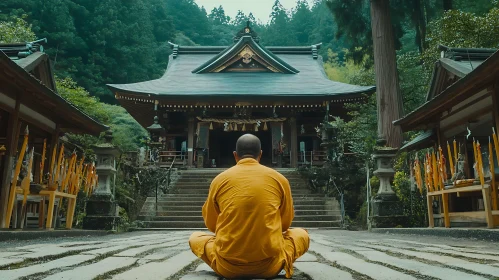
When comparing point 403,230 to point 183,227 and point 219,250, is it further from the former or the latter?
point 219,250

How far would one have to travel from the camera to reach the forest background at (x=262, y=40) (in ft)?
42.1

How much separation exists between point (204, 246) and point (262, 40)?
5033cm

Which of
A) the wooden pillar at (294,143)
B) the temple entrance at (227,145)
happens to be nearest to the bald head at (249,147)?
the wooden pillar at (294,143)

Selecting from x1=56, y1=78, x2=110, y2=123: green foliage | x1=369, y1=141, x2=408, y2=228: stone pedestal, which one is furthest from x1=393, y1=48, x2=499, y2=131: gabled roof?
x1=56, y1=78, x2=110, y2=123: green foliage

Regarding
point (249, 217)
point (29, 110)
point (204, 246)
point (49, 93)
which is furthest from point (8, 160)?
point (249, 217)

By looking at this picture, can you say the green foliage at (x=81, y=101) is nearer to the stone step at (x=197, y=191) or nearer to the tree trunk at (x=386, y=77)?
the stone step at (x=197, y=191)

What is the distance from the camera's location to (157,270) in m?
2.88

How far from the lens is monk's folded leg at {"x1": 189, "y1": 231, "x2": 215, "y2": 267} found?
259cm

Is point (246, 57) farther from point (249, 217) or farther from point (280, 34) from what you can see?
point (280, 34)

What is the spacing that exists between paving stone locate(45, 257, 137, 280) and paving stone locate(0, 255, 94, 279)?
174mm

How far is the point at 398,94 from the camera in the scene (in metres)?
13.8

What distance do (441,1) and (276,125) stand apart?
927cm

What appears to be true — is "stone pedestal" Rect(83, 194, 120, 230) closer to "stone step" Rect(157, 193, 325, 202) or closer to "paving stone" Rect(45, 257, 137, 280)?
"stone step" Rect(157, 193, 325, 202)

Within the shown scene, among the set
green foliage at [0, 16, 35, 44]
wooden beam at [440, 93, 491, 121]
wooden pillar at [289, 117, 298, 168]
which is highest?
green foliage at [0, 16, 35, 44]
